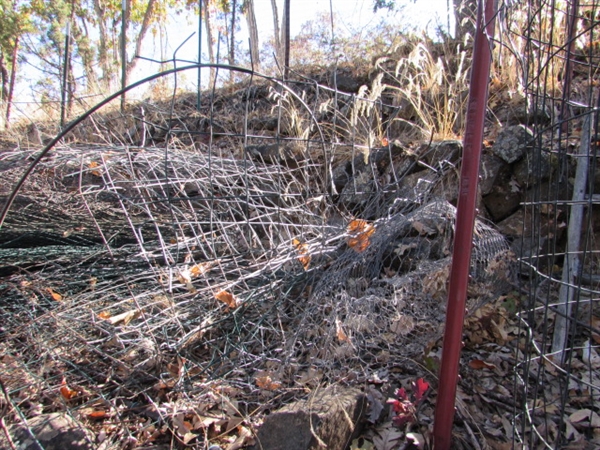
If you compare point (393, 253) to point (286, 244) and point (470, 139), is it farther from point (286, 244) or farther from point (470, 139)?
point (470, 139)

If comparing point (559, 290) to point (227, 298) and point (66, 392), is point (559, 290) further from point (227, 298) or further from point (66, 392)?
point (66, 392)

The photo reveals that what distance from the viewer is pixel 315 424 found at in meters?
1.06

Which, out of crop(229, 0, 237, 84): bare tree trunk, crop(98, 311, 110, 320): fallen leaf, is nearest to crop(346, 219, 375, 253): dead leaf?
crop(98, 311, 110, 320): fallen leaf

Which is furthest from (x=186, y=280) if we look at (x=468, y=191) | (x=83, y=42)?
(x=83, y=42)

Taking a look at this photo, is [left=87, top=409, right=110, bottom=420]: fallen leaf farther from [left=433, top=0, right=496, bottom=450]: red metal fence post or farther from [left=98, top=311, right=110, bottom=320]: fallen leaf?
[left=433, top=0, right=496, bottom=450]: red metal fence post

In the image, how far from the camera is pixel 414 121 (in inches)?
120

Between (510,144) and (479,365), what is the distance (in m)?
1.39

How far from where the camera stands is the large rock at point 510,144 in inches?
84.8

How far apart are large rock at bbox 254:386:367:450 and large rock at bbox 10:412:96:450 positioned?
0.59 m

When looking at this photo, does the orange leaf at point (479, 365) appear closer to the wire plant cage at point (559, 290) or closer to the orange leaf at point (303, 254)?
the wire plant cage at point (559, 290)

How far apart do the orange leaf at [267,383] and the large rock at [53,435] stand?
552 millimetres

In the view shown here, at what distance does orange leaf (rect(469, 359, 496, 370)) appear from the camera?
140cm

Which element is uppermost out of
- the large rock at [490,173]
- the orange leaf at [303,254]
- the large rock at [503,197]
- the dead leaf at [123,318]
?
the large rock at [490,173]

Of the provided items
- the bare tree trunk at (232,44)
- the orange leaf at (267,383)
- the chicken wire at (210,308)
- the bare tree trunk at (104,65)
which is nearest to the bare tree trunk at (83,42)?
the bare tree trunk at (104,65)
